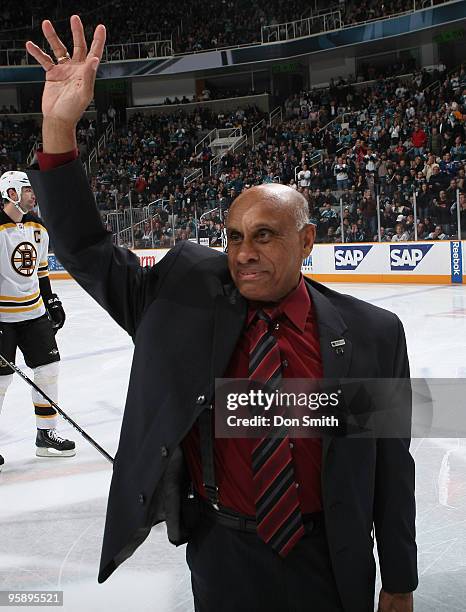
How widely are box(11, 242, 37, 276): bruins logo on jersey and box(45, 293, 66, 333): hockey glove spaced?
0.85 ft

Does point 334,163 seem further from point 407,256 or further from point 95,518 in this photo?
point 95,518

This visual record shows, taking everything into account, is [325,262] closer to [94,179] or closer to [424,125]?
[424,125]

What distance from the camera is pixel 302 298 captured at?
1517 millimetres

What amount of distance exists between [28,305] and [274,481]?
3110 millimetres

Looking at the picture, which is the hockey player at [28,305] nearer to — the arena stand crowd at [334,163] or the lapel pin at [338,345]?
the lapel pin at [338,345]

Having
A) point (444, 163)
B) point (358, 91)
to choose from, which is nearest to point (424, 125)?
point (444, 163)

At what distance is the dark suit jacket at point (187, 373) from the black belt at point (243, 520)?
0.15 ft

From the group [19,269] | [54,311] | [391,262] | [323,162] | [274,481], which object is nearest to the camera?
[274,481]

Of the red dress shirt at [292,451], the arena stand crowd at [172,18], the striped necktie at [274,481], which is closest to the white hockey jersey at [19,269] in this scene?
the red dress shirt at [292,451]

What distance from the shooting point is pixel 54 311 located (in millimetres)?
4406

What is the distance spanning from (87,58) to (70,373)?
5278mm

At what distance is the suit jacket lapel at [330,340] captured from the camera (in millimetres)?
1419

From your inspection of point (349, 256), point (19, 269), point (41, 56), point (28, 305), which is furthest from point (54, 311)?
point (349, 256)

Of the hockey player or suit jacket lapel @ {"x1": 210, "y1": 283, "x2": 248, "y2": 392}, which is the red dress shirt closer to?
suit jacket lapel @ {"x1": 210, "y1": 283, "x2": 248, "y2": 392}
